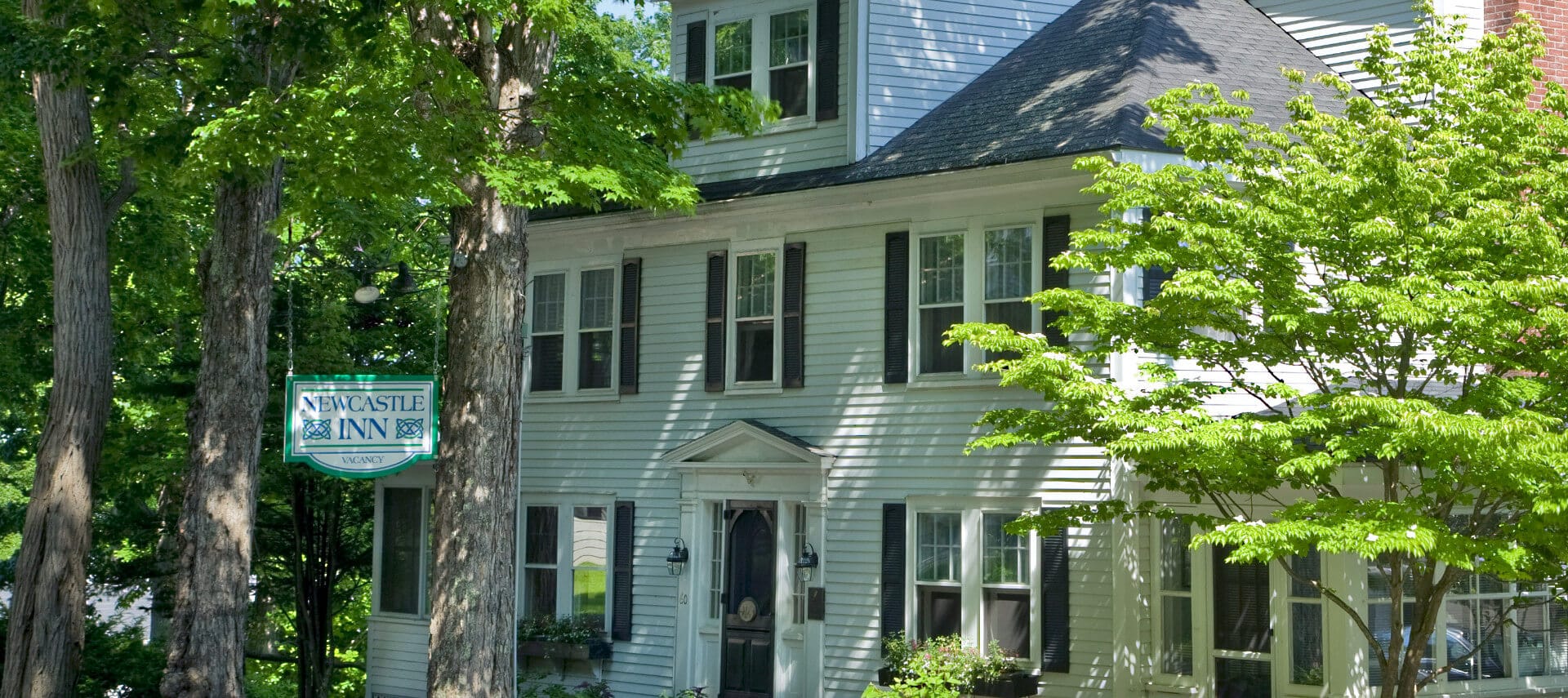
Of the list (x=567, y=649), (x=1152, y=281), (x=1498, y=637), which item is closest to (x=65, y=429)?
(x=567, y=649)

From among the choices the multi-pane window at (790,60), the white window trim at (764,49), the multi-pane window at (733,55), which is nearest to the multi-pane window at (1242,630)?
the white window trim at (764,49)

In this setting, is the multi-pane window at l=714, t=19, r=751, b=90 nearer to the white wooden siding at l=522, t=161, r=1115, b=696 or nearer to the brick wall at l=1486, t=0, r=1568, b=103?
the white wooden siding at l=522, t=161, r=1115, b=696

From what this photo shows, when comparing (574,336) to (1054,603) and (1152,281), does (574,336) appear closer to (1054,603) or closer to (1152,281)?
(1054,603)

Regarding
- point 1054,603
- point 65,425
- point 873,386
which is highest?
point 873,386

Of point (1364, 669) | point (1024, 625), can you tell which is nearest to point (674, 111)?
point (1024, 625)

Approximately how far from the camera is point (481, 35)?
42.6 feet

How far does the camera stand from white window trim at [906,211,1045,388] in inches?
598

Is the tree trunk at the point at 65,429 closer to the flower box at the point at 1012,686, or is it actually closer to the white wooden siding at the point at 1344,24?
the flower box at the point at 1012,686

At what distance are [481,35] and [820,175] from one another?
4984mm

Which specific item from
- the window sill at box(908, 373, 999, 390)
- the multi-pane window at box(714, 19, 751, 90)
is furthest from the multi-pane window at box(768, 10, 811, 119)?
the window sill at box(908, 373, 999, 390)

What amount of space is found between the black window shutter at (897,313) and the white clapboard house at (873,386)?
26 millimetres

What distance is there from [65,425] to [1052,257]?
34.0ft

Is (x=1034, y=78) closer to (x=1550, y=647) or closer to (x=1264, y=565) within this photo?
(x=1264, y=565)

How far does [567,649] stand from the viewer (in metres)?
18.1
